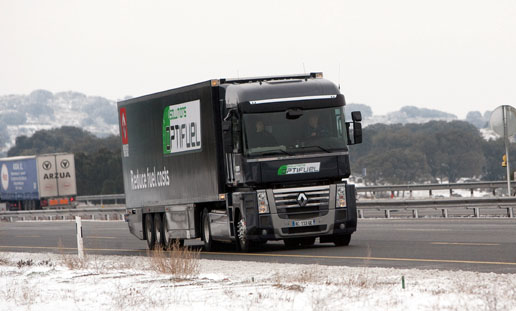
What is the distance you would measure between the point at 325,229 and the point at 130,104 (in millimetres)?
7339

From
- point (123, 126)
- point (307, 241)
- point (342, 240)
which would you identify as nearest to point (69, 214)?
point (123, 126)

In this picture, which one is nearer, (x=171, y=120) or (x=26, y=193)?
(x=171, y=120)

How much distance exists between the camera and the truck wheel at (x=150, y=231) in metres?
24.8

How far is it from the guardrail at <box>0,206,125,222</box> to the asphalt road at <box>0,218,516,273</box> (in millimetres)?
20140

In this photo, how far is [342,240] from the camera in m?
21.6

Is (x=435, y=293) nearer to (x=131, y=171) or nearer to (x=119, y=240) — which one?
(x=131, y=171)

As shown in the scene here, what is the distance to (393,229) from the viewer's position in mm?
27109

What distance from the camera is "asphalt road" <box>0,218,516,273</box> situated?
16344mm

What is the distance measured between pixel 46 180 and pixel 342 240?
47895mm

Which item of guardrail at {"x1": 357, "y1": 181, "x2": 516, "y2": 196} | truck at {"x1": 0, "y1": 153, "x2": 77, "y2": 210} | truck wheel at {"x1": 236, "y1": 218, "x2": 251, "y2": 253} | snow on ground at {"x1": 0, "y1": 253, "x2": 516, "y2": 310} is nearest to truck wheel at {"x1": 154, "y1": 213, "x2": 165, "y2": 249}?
truck wheel at {"x1": 236, "y1": 218, "x2": 251, "y2": 253}

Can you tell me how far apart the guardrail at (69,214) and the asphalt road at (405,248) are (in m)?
20.1

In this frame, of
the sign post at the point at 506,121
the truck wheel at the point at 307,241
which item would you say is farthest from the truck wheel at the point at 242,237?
the sign post at the point at 506,121

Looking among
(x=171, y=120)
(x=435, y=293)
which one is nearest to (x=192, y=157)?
(x=171, y=120)

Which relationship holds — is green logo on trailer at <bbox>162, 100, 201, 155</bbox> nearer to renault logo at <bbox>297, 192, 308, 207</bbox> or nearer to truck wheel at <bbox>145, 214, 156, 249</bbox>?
truck wheel at <bbox>145, 214, 156, 249</bbox>
